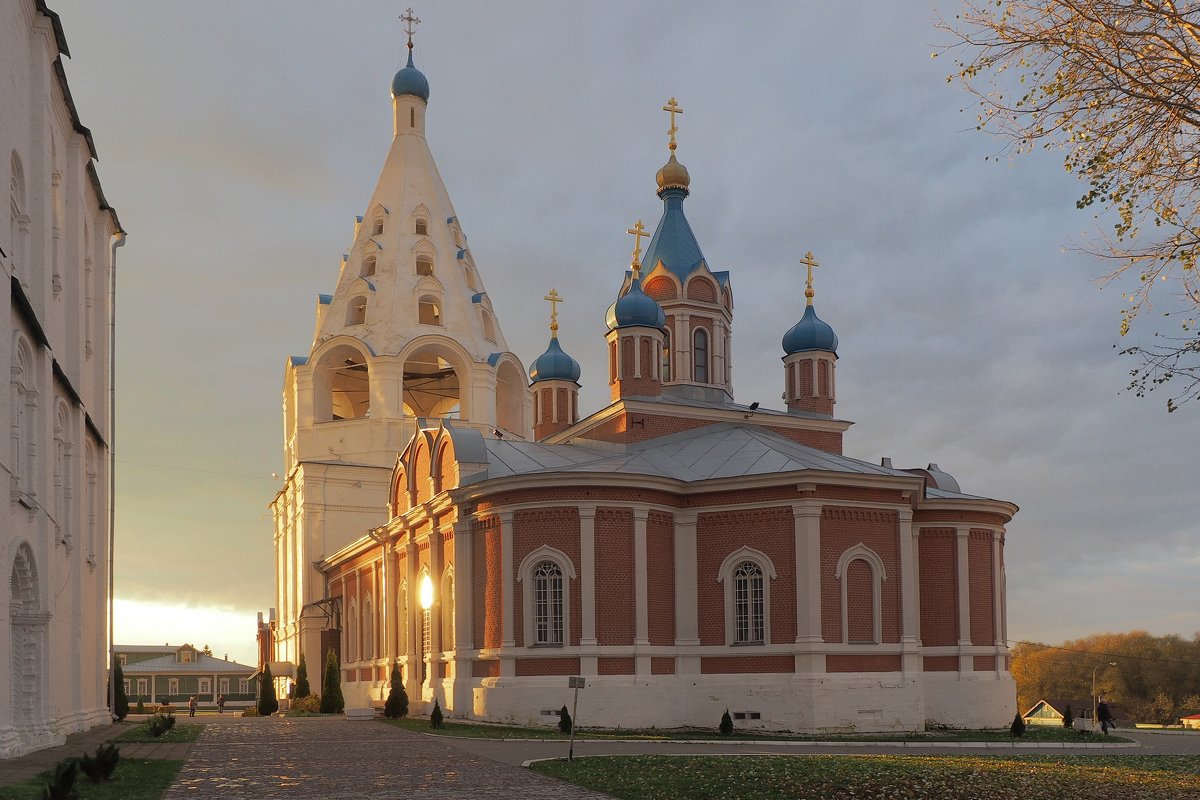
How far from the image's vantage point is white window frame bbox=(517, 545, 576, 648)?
27.4 m

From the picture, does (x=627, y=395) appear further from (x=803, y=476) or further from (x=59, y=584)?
(x=59, y=584)

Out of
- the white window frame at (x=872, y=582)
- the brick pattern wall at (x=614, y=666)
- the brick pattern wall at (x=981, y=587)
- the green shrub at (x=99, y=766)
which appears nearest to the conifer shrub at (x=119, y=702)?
the brick pattern wall at (x=614, y=666)

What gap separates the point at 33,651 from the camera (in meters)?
20.9

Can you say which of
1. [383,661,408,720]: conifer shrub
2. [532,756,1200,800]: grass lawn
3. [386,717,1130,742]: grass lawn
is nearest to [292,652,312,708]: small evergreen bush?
[383,661,408,720]: conifer shrub

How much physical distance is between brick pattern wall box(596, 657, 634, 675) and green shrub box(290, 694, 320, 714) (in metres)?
14.1

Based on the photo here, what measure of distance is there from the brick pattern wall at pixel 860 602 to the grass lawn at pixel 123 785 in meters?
14.5

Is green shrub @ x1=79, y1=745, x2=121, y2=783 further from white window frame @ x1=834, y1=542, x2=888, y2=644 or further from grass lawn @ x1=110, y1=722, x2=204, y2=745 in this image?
white window frame @ x1=834, y1=542, x2=888, y2=644

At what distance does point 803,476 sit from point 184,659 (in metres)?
64.0

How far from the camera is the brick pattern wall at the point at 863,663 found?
26828mm

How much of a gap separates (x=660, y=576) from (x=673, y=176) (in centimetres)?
1370

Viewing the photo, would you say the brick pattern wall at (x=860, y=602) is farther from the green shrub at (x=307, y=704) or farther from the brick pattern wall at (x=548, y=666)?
the green shrub at (x=307, y=704)

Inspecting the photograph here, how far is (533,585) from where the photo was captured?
27797 mm

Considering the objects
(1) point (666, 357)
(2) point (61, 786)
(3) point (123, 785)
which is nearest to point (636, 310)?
(1) point (666, 357)

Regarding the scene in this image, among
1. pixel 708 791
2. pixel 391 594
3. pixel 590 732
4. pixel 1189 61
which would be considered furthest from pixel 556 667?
pixel 1189 61
